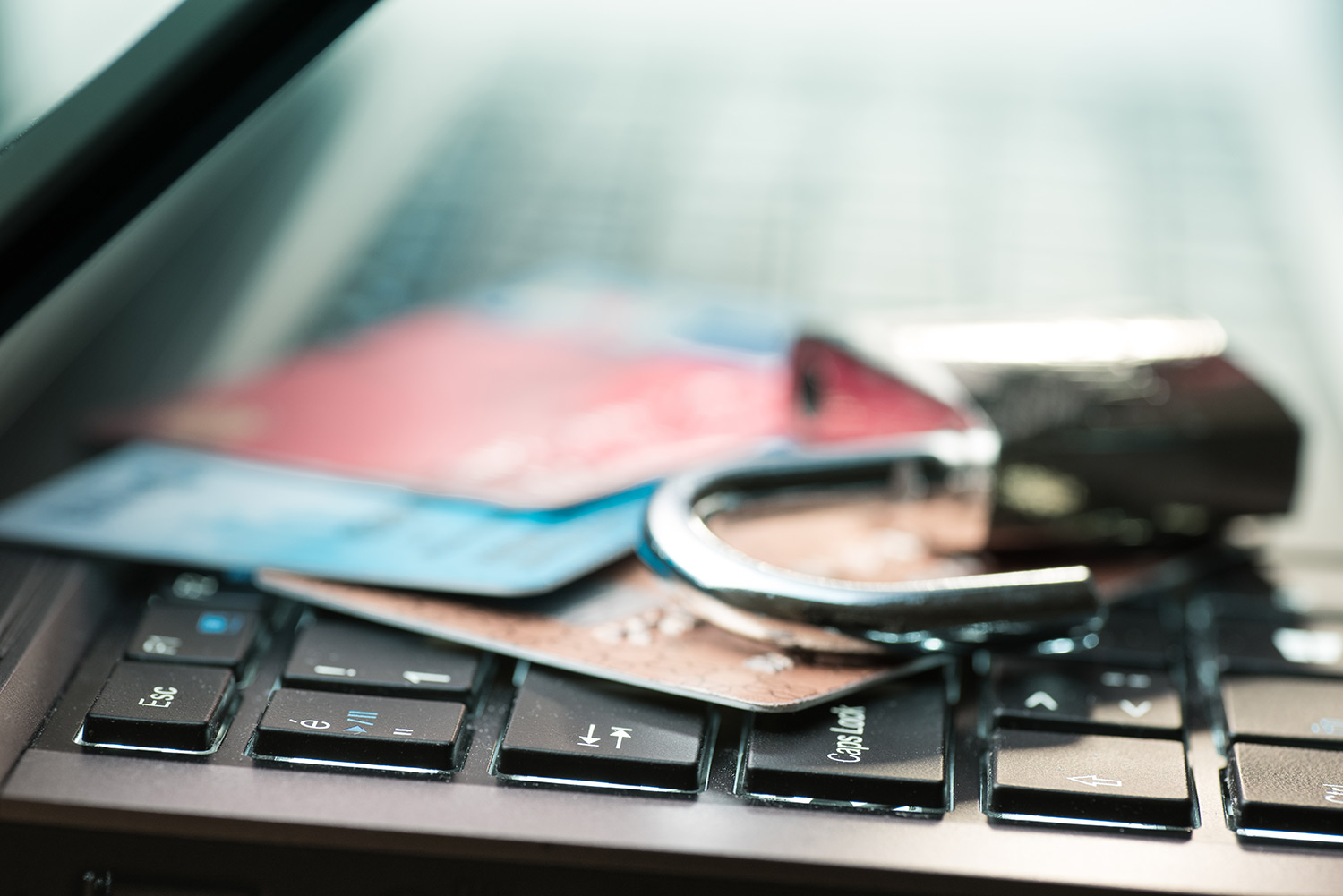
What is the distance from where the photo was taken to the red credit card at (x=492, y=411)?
368mm

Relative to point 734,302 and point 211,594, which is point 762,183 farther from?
point 211,594

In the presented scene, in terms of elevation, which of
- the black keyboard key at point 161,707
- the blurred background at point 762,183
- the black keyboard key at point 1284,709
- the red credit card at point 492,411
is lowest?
the black keyboard key at point 161,707

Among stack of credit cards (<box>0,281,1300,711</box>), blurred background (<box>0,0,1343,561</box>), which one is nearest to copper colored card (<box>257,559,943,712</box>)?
stack of credit cards (<box>0,281,1300,711</box>)

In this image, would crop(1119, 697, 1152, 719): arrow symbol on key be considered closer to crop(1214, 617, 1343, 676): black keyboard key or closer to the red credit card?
crop(1214, 617, 1343, 676): black keyboard key

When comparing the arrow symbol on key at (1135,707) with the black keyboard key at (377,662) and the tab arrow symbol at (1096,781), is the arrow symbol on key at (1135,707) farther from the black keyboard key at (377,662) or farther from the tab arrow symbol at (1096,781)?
the black keyboard key at (377,662)

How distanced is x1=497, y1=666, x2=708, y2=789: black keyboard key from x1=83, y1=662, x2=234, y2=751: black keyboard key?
0.22 ft

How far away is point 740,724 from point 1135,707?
0.32 feet

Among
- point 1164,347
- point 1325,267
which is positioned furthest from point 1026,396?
point 1325,267

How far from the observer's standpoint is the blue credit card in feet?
1.03

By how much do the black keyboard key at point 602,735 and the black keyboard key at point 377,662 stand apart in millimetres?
18

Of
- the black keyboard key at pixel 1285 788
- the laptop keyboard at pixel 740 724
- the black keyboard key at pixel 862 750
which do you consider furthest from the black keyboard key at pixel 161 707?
the black keyboard key at pixel 1285 788

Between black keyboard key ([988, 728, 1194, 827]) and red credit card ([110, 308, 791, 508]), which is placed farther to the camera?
red credit card ([110, 308, 791, 508])

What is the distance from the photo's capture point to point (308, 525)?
33 cm

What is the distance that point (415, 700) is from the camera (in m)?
0.28
